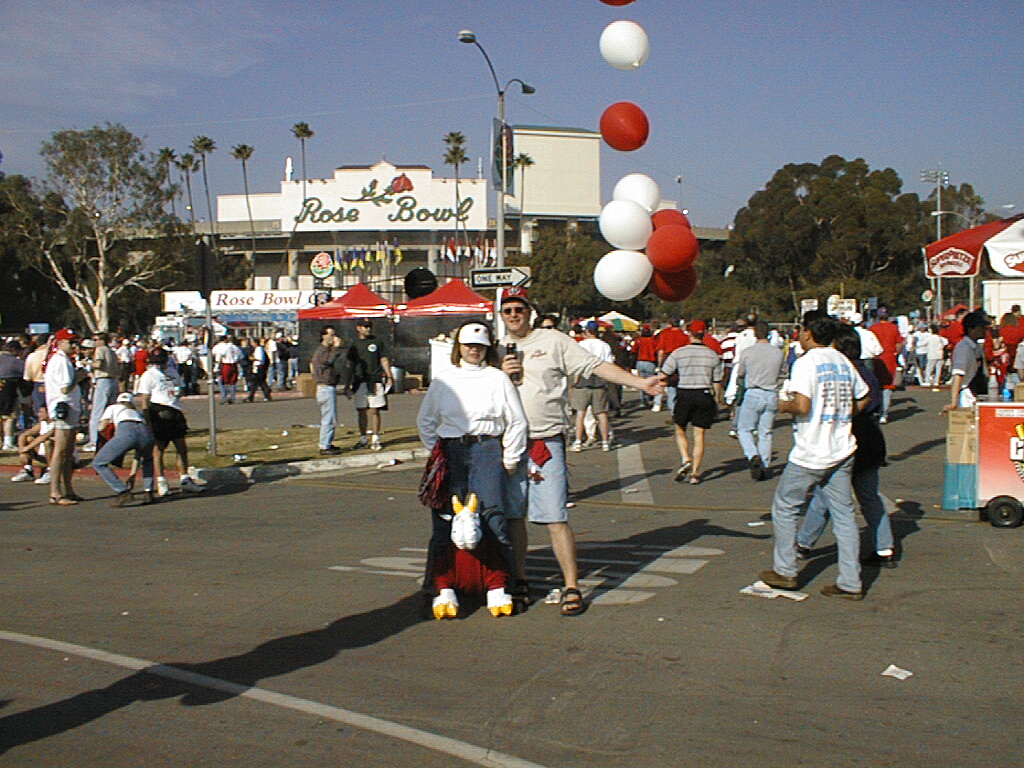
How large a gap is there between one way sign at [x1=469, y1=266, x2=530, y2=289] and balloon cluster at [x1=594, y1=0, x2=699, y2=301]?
4553 millimetres

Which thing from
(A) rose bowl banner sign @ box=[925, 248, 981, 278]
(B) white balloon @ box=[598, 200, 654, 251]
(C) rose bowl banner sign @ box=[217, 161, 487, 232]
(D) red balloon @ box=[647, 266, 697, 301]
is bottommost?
(D) red balloon @ box=[647, 266, 697, 301]

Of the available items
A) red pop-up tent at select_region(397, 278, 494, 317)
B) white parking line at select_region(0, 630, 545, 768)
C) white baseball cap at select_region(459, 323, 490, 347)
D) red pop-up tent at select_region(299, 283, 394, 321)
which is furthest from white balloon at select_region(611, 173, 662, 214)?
red pop-up tent at select_region(299, 283, 394, 321)

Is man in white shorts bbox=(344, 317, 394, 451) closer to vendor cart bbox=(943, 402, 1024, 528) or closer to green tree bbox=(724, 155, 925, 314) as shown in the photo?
vendor cart bbox=(943, 402, 1024, 528)

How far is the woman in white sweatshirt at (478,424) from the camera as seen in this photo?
613 centimetres

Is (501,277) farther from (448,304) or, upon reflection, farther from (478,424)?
(448,304)

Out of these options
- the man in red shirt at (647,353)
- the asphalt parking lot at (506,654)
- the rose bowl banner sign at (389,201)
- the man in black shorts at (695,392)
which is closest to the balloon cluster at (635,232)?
the man in black shorts at (695,392)

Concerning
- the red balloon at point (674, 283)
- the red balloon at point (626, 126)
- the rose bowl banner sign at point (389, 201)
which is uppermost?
the rose bowl banner sign at point (389, 201)

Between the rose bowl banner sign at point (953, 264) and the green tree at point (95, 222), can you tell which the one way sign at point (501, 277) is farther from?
the green tree at point (95, 222)

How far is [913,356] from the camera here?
27.8 m

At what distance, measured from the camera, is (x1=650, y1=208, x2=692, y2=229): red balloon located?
10.2 meters

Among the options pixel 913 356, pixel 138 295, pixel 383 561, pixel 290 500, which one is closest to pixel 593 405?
pixel 290 500

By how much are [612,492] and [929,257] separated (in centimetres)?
419

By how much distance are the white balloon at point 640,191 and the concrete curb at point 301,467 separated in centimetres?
411

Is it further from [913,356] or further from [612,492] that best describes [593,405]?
[913,356]
